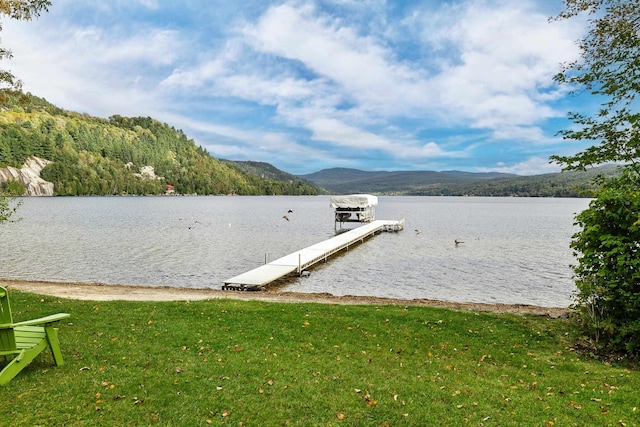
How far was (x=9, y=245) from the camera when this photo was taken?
118 ft

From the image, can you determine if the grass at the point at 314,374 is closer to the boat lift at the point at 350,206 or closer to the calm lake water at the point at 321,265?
the calm lake water at the point at 321,265

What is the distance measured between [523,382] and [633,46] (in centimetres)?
816

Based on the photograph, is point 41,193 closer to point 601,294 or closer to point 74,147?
point 74,147

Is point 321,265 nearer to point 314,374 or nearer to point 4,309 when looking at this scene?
point 314,374

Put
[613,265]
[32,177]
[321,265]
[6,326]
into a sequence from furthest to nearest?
[32,177] < [321,265] < [613,265] < [6,326]

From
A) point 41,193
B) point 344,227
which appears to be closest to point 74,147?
point 41,193

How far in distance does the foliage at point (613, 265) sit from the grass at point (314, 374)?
91cm

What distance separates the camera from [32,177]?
153250 mm

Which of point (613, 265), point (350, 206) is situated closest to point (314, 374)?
point (613, 265)

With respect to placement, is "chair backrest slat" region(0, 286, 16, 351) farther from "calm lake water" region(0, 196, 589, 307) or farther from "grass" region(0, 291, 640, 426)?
"calm lake water" region(0, 196, 589, 307)

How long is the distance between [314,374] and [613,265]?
276 inches

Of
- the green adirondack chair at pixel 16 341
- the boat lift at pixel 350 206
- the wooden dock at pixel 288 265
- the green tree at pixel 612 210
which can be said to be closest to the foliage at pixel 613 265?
the green tree at pixel 612 210

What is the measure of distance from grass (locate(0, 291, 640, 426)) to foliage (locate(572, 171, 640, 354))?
91 centimetres

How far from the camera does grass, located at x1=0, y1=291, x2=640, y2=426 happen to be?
5758 mm
